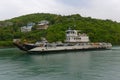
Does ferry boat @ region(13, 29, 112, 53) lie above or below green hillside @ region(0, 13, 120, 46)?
below

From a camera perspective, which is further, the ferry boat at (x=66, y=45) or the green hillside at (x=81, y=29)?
the green hillside at (x=81, y=29)

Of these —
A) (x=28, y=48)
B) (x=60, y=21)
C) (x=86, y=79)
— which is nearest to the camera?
(x=86, y=79)

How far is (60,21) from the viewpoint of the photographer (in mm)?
166000

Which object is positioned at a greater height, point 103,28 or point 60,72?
point 103,28

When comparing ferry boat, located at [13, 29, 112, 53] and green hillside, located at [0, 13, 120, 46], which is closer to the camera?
ferry boat, located at [13, 29, 112, 53]

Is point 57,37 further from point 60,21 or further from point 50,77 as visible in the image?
point 50,77

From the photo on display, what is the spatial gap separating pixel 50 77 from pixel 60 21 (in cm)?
12823

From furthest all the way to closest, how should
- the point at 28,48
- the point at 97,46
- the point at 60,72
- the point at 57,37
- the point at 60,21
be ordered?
the point at 60,21
the point at 57,37
the point at 97,46
the point at 28,48
the point at 60,72

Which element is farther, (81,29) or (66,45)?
(81,29)

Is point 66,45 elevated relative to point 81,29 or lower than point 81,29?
lower

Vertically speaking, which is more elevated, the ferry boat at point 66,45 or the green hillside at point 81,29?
the green hillside at point 81,29

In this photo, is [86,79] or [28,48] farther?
[28,48]

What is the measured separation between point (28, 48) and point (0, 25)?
119 metres

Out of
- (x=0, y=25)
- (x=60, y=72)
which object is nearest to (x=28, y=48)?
(x=60, y=72)
